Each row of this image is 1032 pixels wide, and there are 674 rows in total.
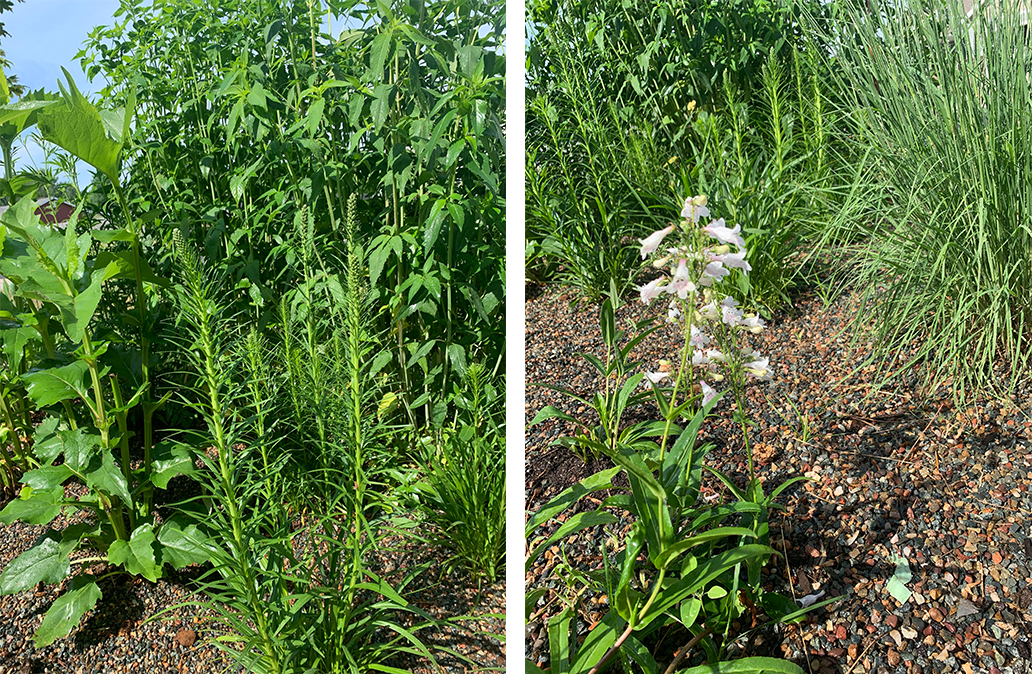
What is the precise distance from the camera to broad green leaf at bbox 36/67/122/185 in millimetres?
1276

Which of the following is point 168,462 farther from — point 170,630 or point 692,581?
point 692,581

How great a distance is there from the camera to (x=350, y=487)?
1369 millimetres

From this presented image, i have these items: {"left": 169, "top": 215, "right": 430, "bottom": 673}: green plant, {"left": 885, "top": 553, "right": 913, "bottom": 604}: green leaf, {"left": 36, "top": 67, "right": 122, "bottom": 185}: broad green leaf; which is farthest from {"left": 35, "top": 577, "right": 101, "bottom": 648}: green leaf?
{"left": 885, "top": 553, "right": 913, "bottom": 604}: green leaf

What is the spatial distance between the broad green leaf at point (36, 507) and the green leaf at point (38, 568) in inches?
3.4

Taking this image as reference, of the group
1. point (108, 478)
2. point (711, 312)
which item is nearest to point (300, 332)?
point (108, 478)

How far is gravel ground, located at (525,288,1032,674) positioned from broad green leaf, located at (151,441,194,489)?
0.66 metres

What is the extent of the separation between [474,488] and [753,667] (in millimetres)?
519

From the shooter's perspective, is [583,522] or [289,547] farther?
[289,547]

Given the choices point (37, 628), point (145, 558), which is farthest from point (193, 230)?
point (37, 628)

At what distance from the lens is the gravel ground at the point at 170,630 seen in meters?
1.24

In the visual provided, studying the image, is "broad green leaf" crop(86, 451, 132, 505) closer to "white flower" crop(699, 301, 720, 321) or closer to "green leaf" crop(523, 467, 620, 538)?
"green leaf" crop(523, 467, 620, 538)

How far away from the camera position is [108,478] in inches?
51.8

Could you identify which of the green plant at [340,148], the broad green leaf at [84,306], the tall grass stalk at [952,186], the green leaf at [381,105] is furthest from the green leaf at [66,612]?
the tall grass stalk at [952,186]

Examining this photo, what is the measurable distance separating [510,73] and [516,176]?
13 centimetres
